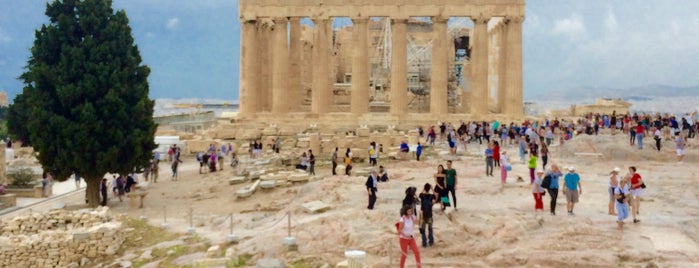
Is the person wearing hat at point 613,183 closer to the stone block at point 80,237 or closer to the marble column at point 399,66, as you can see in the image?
the stone block at point 80,237

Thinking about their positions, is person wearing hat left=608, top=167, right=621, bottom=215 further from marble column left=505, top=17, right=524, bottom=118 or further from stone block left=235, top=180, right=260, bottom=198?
marble column left=505, top=17, right=524, bottom=118

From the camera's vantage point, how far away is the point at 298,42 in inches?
2080

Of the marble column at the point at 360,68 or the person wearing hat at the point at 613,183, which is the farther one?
the marble column at the point at 360,68

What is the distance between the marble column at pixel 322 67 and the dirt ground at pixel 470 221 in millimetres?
19675

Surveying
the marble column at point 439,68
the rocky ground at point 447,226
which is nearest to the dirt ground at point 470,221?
the rocky ground at point 447,226

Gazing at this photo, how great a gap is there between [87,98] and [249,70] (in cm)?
2290

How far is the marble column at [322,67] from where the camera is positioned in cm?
4819

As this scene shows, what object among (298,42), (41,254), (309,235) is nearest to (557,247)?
(309,235)

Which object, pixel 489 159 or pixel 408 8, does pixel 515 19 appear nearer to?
pixel 408 8

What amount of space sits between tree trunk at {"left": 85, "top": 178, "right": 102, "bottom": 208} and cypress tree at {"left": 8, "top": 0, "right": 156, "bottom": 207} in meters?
0.04

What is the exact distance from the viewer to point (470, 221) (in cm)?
1698

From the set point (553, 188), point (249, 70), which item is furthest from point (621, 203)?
point (249, 70)

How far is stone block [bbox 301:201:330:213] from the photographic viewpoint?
20.0 metres

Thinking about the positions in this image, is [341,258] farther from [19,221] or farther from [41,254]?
[19,221]
